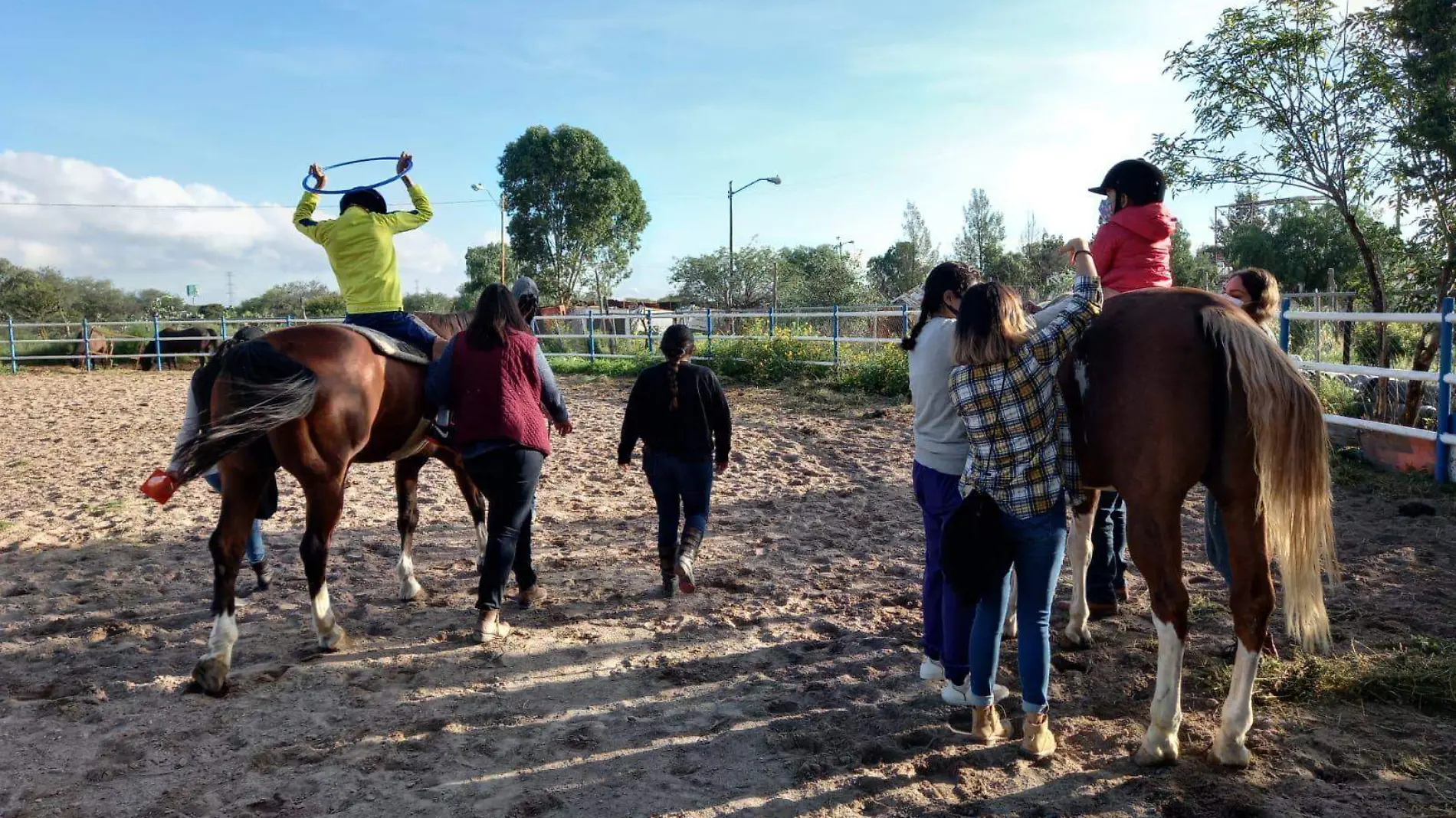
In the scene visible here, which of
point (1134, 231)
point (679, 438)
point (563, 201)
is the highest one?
point (563, 201)

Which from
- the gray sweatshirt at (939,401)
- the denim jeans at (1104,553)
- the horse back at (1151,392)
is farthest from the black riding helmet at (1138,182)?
the denim jeans at (1104,553)

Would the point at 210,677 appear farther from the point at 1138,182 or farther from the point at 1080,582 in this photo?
the point at 1138,182

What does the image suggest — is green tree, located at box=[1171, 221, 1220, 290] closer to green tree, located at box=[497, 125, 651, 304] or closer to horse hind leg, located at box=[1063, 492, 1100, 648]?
green tree, located at box=[497, 125, 651, 304]

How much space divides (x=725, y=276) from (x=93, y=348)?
93.2 feet

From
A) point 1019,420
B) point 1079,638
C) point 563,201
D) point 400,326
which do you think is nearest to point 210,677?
point 400,326

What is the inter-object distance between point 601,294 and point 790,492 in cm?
3436

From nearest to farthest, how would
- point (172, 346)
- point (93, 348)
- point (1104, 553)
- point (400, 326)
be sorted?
point (1104, 553)
point (400, 326)
point (93, 348)
point (172, 346)

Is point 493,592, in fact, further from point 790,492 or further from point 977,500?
point 790,492

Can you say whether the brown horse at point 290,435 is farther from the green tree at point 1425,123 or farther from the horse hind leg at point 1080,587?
the green tree at point 1425,123

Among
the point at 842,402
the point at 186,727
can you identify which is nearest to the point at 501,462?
the point at 186,727

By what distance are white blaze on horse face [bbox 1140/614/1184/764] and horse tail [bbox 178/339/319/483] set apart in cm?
362

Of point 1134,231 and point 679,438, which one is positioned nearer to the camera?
point 1134,231

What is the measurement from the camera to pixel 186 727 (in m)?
3.27

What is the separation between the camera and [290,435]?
12.5 feet
